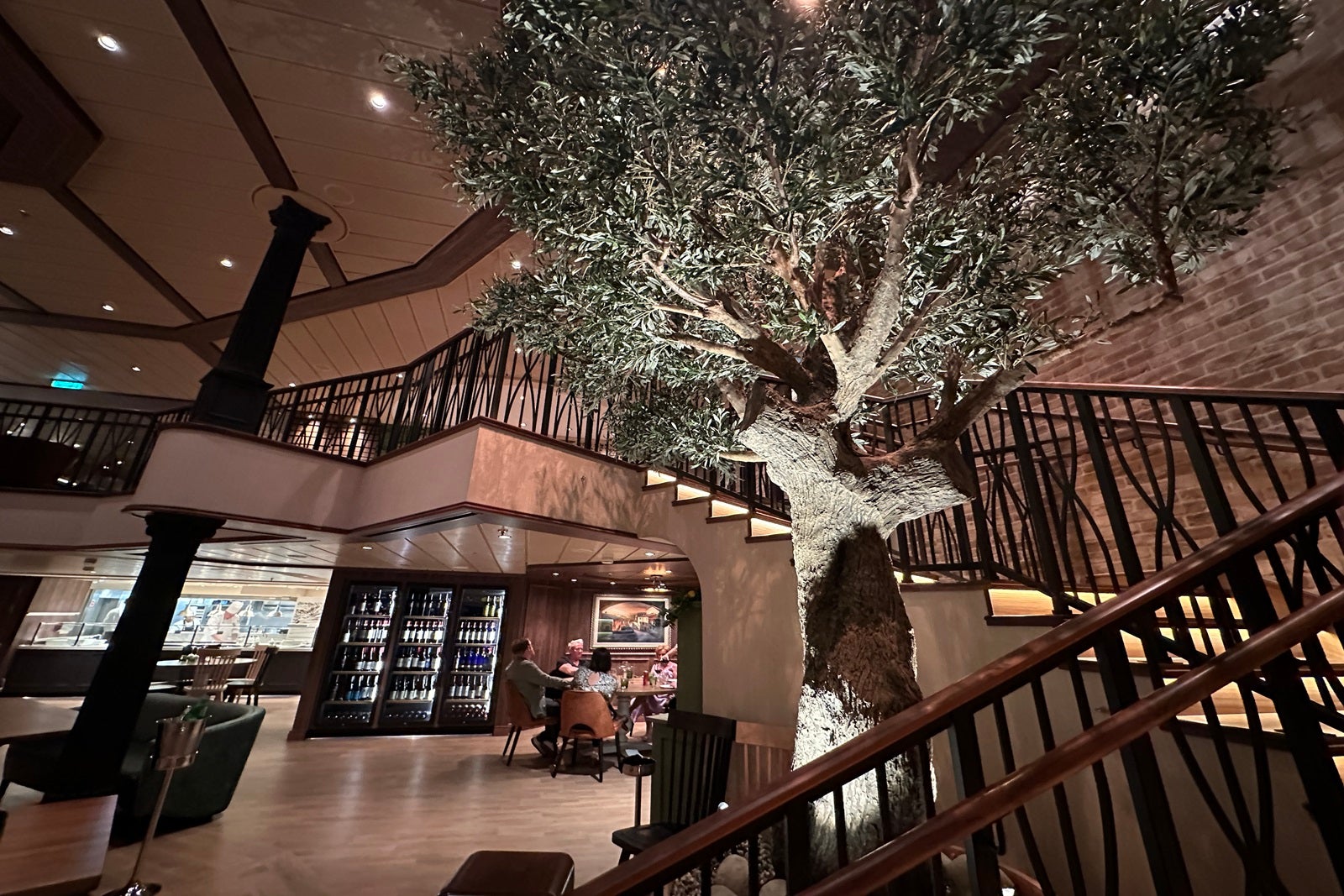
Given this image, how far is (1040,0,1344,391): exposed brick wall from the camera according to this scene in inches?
146

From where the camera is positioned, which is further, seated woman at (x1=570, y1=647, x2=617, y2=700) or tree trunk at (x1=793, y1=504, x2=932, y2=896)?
seated woman at (x1=570, y1=647, x2=617, y2=700)

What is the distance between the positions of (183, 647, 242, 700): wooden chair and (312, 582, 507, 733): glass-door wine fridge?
124cm

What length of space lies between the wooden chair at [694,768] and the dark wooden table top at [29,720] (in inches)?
143

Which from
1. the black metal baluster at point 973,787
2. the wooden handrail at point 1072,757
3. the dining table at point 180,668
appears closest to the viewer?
the wooden handrail at point 1072,757

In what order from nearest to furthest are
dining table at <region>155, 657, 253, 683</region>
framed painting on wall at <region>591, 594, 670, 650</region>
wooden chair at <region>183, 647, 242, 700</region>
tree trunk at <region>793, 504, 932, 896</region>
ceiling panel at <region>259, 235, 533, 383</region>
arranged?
tree trunk at <region>793, 504, 932, 896</region>
ceiling panel at <region>259, 235, 533, 383</region>
wooden chair at <region>183, 647, 242, 700</region>
dining table at <region>155, 657, 253, 683</region>
framed painting on wall at <region>591, 594, 670, 650</region>

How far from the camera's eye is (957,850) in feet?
7.16

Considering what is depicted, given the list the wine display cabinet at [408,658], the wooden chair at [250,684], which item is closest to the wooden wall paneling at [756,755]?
the wine display cabinet at [408,658]

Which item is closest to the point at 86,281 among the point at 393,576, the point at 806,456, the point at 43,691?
the point at 393,576

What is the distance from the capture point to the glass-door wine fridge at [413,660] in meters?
7.92

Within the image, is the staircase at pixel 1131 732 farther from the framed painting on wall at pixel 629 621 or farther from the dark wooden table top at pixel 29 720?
the framed painting on wall at pixel 629 621

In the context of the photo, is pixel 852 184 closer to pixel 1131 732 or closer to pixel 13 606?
pixel 1131 732

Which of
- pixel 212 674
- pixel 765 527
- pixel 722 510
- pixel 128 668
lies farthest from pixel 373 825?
pixel 212 674

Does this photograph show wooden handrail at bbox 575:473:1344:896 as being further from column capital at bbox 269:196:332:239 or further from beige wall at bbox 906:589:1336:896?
column capital at bbox 269:196:332:239

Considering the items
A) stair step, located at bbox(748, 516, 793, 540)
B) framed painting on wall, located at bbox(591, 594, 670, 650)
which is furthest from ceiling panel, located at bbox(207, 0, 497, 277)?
framed painting on wall, located at bbox(591, 594, 670, 650)
